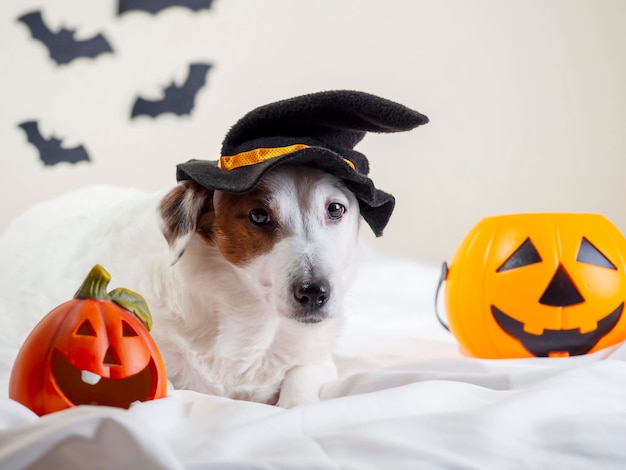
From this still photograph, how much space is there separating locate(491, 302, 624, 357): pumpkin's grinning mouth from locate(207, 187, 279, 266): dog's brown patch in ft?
2.13

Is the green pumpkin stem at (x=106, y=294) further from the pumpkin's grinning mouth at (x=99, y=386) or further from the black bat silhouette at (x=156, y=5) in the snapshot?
the black bat silhouette at (x=156, y=5)

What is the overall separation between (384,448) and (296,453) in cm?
12

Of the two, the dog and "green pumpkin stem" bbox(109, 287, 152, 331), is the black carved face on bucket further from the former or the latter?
"green pumpkin stem" bbox(109, 287, 152, 331)

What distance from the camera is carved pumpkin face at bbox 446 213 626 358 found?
173 cm

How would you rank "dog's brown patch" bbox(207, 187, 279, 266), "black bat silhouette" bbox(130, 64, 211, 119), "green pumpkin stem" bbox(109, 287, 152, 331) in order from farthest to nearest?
1. "black bat silhouette" bbox(130, 64, 211, 119)
2. "dog's brown patch" bbox(207, 187, 279, 266)
3. "green pumpkin stem" bbox(109, 287, 152, 331)

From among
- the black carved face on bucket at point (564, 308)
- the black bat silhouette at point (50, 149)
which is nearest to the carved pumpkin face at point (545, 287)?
the black carved face on bucket at point (564, 308)

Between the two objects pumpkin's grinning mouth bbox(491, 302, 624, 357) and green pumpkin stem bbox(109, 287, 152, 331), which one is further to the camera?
pumpkin's grinning mouth bbox(491, 302, 624, 357)

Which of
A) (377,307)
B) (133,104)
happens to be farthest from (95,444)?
(133,104)

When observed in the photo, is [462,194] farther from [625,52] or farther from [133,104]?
[133,104]

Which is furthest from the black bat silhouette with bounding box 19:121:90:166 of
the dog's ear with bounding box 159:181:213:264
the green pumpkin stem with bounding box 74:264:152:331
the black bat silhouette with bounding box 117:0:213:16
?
the green pumpkin stem with bounding box 74:264:152:331

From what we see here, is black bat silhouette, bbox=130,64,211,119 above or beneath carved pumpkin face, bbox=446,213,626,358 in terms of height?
above

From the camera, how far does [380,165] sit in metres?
→ 4.44

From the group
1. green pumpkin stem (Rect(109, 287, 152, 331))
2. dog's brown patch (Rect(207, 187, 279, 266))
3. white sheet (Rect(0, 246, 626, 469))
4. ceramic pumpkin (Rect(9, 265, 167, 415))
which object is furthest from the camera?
dog's brown patch (Rect(207, 187, 279, 266))

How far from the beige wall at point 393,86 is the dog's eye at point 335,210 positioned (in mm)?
2736
